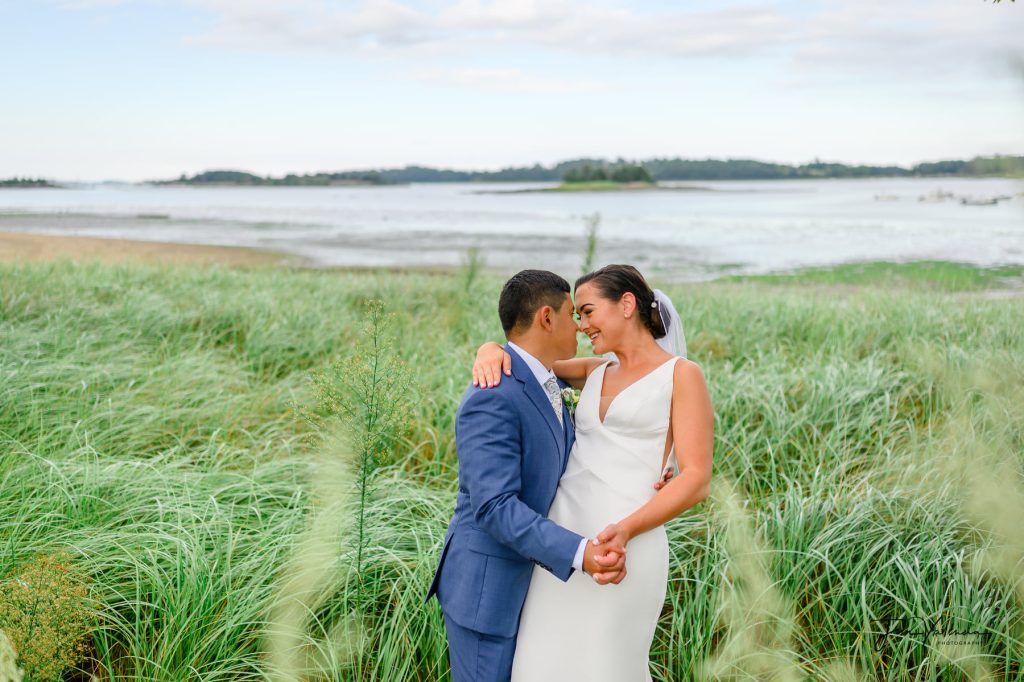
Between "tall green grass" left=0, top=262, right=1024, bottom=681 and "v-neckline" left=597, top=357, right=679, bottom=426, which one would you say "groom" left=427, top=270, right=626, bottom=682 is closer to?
"v-neckline" left=597, top=357, right=679, bottom=426

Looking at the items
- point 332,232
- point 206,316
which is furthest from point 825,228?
point 206,316

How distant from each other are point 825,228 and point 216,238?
2963 cm

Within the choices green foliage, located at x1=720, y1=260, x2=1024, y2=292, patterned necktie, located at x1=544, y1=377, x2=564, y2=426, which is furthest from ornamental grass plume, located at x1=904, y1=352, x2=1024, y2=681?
green foliage, located at x1=720, y1=260, x2=1024, y2=292

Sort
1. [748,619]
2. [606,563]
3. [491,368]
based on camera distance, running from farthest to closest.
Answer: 1. [748,619]
2. [491,368]
3. [606,563]

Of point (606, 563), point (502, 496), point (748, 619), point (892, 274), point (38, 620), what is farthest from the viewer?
point (892, 274)

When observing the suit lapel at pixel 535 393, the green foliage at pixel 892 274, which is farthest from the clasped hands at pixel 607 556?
the green foliage at pixel 892 274

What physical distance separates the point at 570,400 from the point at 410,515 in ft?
5.45

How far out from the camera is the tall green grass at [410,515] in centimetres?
336

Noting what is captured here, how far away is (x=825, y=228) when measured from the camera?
41312 millimetres

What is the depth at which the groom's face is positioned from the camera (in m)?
2.62

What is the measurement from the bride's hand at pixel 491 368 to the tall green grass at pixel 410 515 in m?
1.01

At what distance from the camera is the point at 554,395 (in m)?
2.67

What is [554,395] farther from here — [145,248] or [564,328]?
[145,248]

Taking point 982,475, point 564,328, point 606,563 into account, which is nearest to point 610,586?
point 606,563
